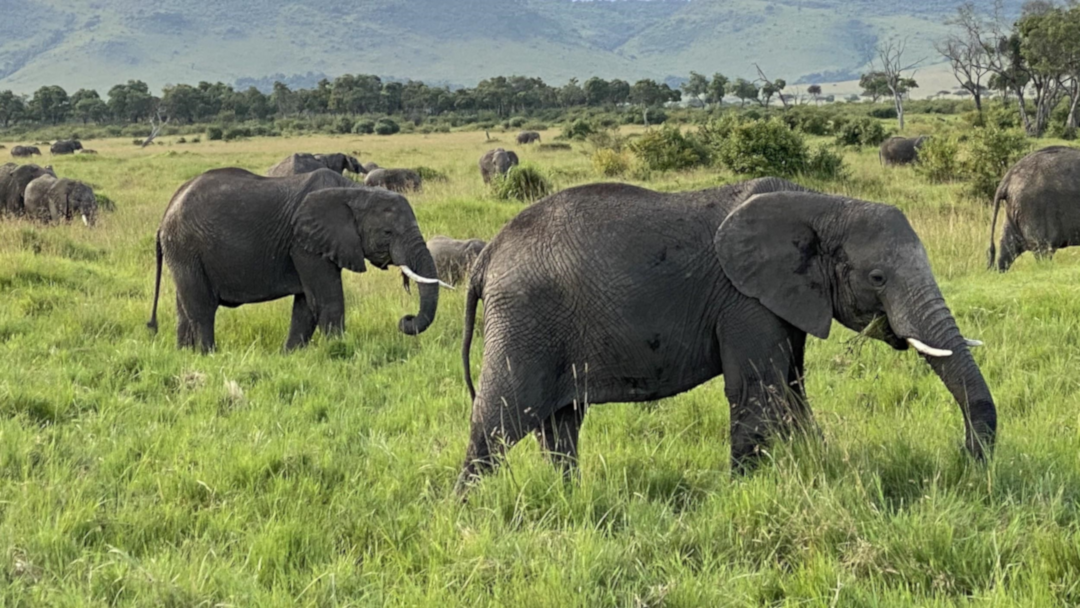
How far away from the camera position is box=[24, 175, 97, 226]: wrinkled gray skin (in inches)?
647

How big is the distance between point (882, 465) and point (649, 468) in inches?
43.2

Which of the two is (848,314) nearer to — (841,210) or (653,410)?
(841,210)

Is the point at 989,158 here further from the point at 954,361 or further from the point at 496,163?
the point at 954,361

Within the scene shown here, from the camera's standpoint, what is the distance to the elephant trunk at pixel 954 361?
386cm

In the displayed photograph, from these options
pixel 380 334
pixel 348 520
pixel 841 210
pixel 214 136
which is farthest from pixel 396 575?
pixel 214 136

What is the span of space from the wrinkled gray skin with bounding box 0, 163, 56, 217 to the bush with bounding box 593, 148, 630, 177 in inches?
471

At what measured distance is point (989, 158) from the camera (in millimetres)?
17125

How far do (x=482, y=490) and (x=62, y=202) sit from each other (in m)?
15.0

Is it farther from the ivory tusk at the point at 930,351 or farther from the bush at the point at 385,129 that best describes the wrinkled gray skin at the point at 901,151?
the bush at the point at 385,129

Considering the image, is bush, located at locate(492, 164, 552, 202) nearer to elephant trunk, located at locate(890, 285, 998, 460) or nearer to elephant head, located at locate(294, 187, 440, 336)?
elephant head, located at locate(294, 187, 440, 336)

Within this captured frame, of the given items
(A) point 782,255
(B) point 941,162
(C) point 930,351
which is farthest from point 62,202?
(B) point 941,162

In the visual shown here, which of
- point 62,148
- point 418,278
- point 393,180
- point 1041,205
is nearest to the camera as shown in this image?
point 418,278

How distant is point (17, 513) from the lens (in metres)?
4.07

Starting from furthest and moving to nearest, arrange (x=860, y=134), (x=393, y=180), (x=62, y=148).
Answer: (x=62, y=148), (x=860, y=134), (x=393, y=180)
